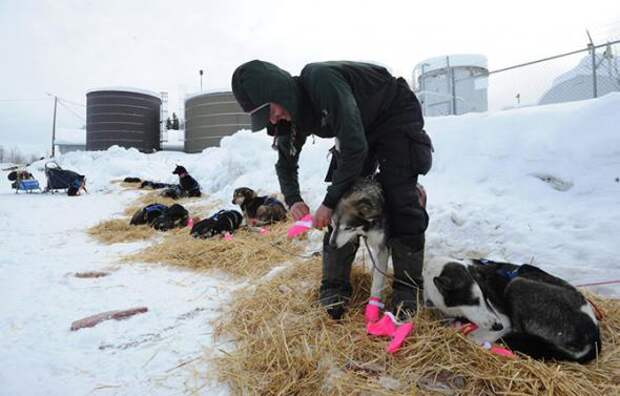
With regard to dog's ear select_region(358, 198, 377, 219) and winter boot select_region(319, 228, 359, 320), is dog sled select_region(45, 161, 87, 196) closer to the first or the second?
winter boot select_region(319, 228, 359, 320)

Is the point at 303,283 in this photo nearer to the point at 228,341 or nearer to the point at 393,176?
the point at 228,341

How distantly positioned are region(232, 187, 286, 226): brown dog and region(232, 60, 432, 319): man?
130 inches

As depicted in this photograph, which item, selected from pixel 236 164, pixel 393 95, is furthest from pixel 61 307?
pixel 236 164

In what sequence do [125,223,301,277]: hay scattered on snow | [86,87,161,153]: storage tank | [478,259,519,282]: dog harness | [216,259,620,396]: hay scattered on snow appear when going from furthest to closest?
[86,87,161,153]: storage tank
[125,223,301,277]: hay scattered on snow
[478,259,519,282]: dog harness
[216,259,620,396]: hay scattered on snow

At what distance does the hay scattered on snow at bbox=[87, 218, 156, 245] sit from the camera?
527 centimetres

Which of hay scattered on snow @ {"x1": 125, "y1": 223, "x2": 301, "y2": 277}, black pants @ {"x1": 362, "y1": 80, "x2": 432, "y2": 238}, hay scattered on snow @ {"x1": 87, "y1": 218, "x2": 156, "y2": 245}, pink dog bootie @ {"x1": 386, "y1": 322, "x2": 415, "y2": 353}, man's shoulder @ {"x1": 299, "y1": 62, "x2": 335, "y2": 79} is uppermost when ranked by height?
man's shoulder @ {"x1": 299, "y1": 62, "x2": 335, "y2": 79}

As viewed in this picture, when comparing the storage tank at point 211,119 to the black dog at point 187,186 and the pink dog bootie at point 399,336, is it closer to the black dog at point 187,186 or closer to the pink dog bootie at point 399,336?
the black dog at point 187,186

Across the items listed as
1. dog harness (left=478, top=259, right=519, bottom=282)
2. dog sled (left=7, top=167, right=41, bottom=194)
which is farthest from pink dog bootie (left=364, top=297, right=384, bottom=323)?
dog sled (left=7, top=167, right=41, bottom=194)

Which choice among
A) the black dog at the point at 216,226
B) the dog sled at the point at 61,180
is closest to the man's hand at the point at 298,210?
the black dog at the point at 216,226

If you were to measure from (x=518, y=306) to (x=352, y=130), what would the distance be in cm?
134

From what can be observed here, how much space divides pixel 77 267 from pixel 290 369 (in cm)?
316

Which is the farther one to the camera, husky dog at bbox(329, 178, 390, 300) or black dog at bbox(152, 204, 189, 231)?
black dog at bbox(152, 204, 189, 231)

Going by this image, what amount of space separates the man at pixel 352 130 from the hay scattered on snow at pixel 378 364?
0.27 m

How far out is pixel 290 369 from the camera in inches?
66.4
